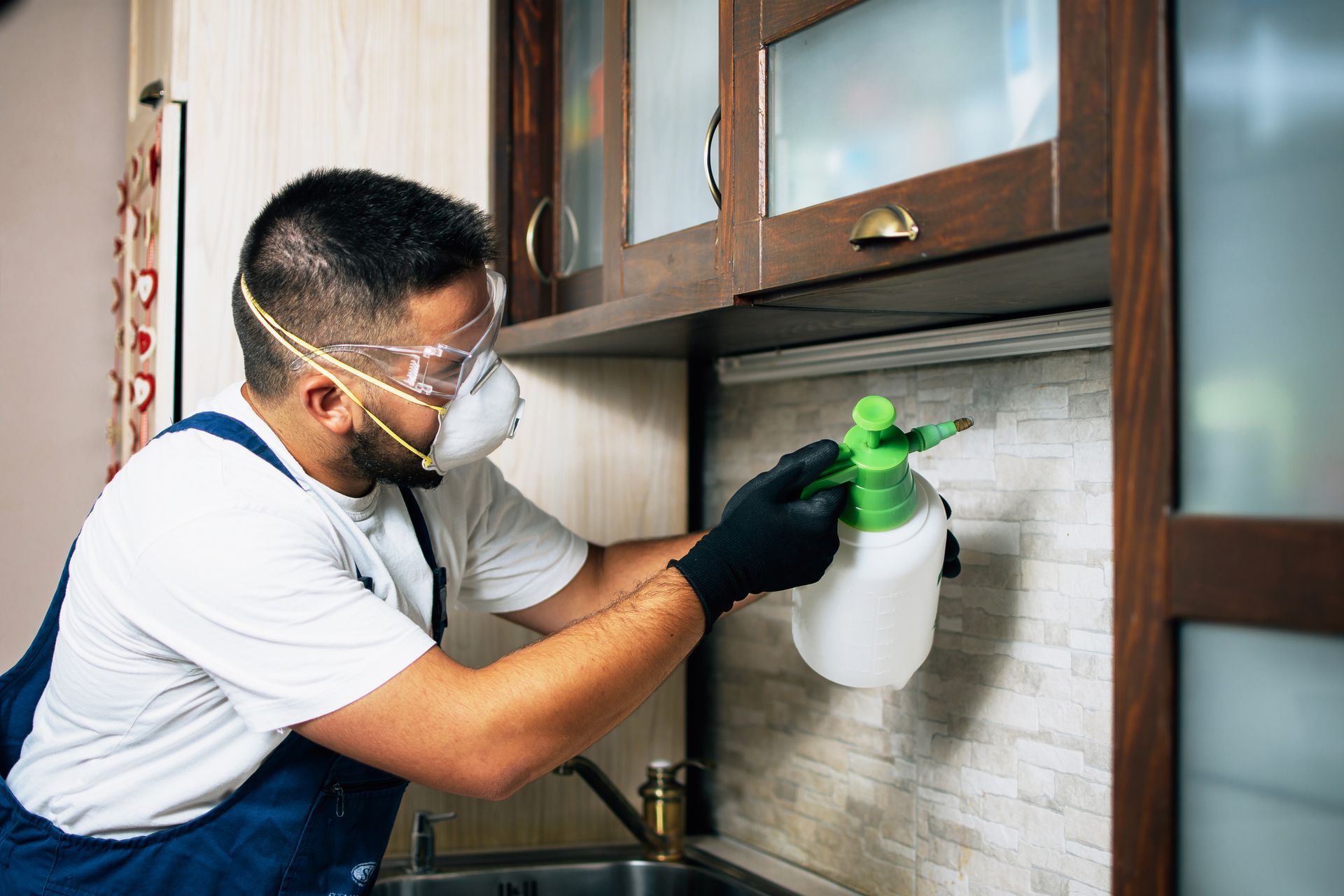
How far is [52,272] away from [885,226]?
1.65m

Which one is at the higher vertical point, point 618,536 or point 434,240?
point 434,240

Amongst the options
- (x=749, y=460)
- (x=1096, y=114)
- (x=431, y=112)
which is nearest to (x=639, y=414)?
(x=749, y=460)

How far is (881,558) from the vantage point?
3.37 feet

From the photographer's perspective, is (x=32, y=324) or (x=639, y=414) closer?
(x=639, y=414)

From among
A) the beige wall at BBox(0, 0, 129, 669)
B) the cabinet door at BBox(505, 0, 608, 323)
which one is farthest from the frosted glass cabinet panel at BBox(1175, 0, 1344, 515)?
the beige wall at BBox(0, 0, 129, 669)

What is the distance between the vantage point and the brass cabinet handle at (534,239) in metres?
1.60

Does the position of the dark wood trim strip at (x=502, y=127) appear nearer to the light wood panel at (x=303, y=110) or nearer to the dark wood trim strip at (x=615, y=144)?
the light wood panel at (x=303, y=110)

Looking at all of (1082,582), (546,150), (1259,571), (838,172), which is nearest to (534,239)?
(546,150)

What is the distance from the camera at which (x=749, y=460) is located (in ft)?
5.56

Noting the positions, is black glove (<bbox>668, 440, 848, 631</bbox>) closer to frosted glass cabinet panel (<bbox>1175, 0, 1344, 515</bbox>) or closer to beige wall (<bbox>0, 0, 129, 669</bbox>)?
frosted glass cabinet panel (<bbox>1175, 0, 1344, 515</bbox>)

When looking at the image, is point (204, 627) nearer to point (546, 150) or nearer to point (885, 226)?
point (885, 226)

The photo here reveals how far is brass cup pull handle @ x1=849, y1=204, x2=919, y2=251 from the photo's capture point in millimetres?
882

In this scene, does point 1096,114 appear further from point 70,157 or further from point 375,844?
point 70,157

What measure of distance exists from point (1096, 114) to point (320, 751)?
38.7 inches
